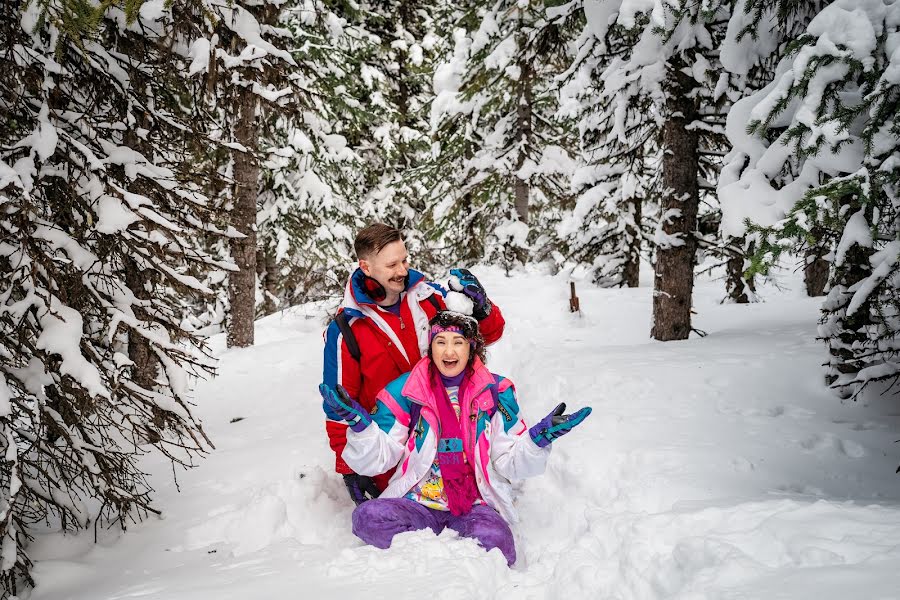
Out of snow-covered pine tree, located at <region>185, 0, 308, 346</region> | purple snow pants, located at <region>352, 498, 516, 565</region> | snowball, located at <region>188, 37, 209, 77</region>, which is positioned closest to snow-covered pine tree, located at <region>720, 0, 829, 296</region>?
purple snow pants, located at <region>352, 498, 516, 565</region>

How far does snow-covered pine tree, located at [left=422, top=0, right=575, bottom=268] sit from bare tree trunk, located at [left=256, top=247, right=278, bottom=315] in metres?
4.72

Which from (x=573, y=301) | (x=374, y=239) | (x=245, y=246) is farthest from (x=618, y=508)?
(x=245, y=246)

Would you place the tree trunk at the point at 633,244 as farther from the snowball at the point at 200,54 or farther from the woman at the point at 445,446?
the woman at the point at 445,446

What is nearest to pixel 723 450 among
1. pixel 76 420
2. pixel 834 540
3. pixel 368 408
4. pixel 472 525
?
pixel 834 540

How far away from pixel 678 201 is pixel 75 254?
6.16 m

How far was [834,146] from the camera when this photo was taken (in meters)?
3.39

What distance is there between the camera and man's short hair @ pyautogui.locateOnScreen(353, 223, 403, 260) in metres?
3.94

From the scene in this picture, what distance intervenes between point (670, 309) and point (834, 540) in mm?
4582

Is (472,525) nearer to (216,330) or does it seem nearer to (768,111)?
(768,111)

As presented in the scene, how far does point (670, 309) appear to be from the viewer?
6.92 meters

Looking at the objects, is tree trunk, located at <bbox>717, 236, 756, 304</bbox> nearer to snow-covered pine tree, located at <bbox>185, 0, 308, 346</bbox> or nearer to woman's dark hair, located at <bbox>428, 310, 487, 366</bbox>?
woman's dark hair, located at <bbox>428, 310, 487, 366</bbox>

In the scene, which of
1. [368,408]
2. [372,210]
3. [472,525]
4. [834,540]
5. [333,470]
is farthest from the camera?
[372,210]

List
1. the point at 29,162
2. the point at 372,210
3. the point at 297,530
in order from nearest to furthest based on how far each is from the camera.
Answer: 1. the point at 29,162
2. the point at 297,530
3. the point at 372,210

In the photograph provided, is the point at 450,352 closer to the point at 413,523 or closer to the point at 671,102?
the point at 413,523
